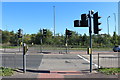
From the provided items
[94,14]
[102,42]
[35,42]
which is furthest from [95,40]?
[94,14]

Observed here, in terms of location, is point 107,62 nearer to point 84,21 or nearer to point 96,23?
point 96,23

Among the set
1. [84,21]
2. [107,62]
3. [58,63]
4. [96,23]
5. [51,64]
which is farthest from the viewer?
[107,62]

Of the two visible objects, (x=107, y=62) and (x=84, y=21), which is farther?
(x=107, y=62)

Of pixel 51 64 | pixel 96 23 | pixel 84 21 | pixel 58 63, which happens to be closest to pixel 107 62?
pixel 58 63

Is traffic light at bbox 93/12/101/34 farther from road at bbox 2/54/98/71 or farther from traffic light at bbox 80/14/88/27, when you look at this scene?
road at bbox 2/54/98/71

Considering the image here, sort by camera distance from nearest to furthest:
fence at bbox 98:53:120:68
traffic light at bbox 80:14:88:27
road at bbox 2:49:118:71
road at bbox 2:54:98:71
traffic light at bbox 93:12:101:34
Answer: traffic light at bbox 93:12:101:34
traffic light at bbox 80:14:88:27
road at bbox 2:54:98:71
road at bbox 2:49:118:71
fence at bbox 98:53:120:68

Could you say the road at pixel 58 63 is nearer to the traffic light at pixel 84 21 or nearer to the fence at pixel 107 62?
the fence at pixel 107 62

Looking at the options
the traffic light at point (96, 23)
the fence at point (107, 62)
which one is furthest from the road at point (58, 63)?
the traffic light at point (96, 23)

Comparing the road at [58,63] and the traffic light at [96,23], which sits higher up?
the traffic light at [96,23]

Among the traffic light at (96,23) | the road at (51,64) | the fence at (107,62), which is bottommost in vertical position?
the road at (51,64)

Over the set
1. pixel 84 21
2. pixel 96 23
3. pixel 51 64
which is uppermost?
pixel 84 21

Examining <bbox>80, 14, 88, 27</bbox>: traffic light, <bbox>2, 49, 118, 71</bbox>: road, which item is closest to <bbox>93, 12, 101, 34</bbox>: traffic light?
<bbox>80, 14, 88, 27</bbox>: traffic light

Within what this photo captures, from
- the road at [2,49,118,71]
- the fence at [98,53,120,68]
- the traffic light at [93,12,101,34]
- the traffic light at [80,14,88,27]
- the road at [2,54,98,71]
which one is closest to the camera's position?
the traffic light at [93,12,101,34]

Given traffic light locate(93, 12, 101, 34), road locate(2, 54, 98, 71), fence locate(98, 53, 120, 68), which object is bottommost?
road locate(2, 54, 98, 71)
